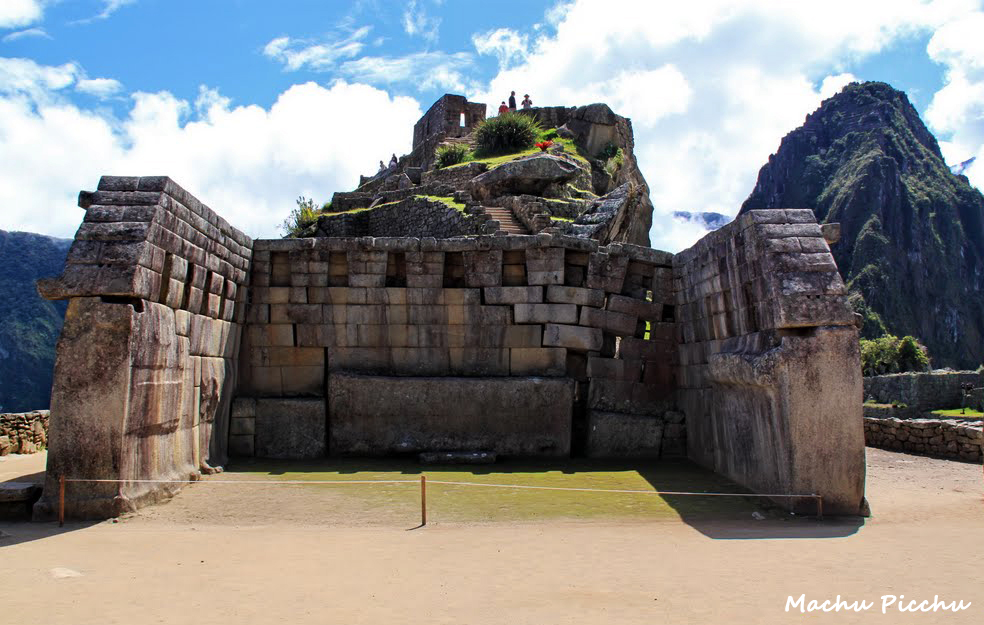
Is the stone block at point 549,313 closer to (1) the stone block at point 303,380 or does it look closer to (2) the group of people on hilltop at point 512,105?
(1) the stone block at point 303,380

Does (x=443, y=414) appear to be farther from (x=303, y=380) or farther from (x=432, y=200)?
(x=432, y=200)

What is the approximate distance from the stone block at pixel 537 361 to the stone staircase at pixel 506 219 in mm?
8240

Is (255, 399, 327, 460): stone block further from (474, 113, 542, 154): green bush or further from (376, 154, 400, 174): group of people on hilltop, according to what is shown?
(376, 154, 400, 174): group of people on hilltop

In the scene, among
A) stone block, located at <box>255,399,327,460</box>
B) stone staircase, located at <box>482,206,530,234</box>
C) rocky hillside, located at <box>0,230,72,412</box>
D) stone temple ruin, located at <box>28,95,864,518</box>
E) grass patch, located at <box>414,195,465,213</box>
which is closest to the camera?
stone temple ruin, located at <box>28,95,864,518</box>

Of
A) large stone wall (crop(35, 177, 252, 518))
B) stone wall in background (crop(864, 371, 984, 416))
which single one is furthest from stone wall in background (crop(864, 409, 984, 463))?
stone wall in background (crop(864, 371, 984, 416))

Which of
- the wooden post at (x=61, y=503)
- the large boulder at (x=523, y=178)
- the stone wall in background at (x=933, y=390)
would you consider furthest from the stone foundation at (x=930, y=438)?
the stone wall in background at (x=933, y=390)

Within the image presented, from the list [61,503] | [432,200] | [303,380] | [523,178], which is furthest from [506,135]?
[61,503]

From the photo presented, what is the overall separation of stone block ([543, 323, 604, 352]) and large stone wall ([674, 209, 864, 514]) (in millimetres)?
2055

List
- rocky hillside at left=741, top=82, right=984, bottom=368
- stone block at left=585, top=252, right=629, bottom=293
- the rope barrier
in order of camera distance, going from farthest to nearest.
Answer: rocky hillside at left=741, top=82, right=984, bottom=368 < stone block at left=585, top=252, right=629, bottom=293 < the rope barrier

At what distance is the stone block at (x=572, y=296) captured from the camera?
11695 mm

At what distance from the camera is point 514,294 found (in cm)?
1173

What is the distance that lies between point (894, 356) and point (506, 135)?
1638 inches

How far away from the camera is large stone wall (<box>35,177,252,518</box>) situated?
7641 mm

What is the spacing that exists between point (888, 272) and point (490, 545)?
118 metres
